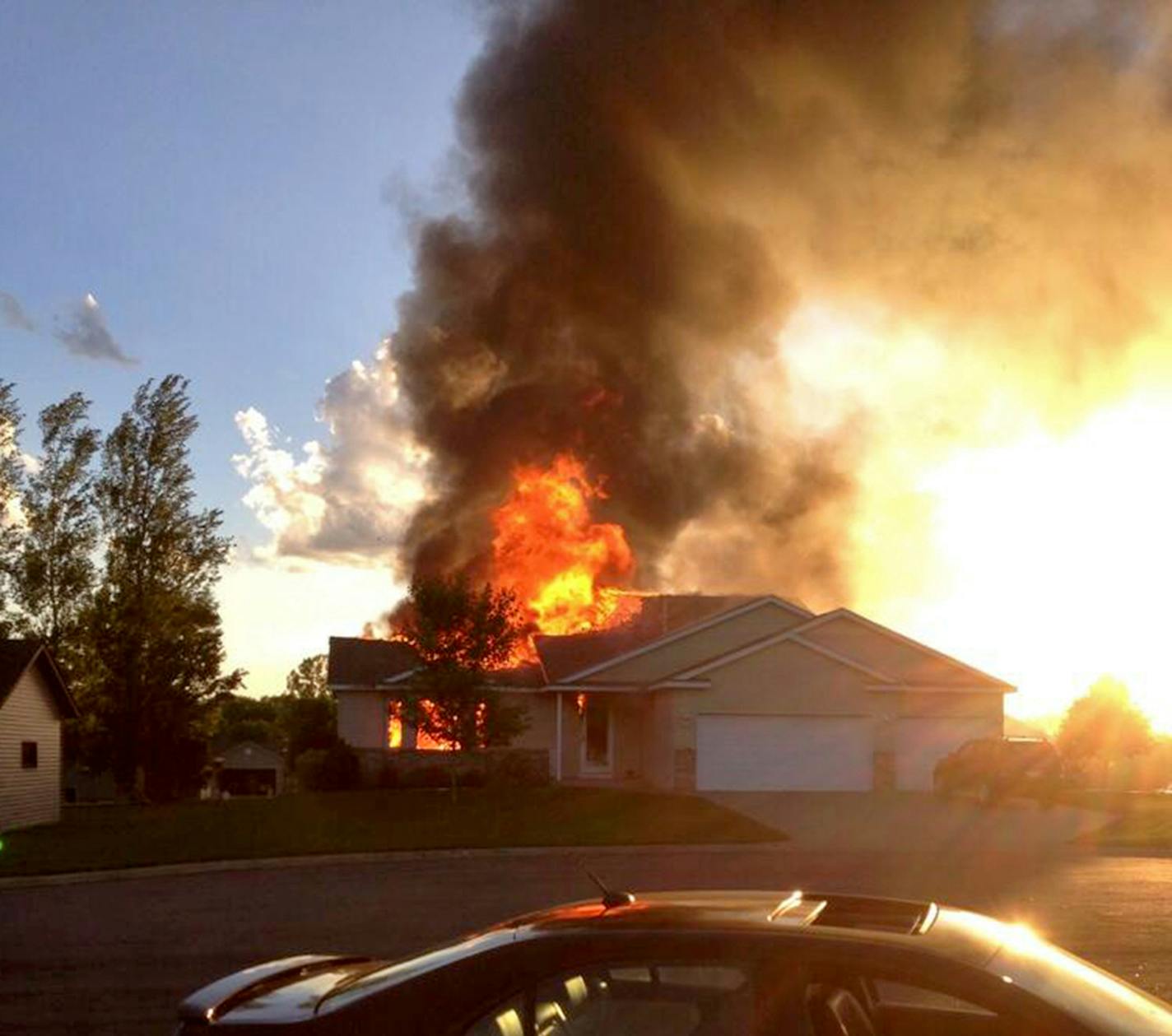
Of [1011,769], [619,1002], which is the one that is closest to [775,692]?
[1011,769]

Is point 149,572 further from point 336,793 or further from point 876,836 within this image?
point 876,836

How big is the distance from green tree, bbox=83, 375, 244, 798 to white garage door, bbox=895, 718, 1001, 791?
1979cm

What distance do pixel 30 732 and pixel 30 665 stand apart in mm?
1521

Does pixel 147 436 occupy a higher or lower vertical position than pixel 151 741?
higher

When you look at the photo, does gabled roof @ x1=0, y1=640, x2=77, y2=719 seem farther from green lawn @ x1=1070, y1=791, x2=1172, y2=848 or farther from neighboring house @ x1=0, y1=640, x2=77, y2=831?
green lawn @ x1=1070, y1=791, x2=1172, y2=848

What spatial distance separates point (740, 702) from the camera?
3338cm

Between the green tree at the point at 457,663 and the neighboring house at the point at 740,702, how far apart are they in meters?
1.03

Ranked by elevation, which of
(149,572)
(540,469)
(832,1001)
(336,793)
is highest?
(540,469)

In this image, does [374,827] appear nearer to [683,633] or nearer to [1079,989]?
[683,633]

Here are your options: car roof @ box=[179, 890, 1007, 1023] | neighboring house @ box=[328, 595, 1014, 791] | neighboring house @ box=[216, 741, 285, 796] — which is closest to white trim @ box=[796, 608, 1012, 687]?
neighboring house @ box=[328, 595, 1014, 791]

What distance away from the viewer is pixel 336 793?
33.2 meters

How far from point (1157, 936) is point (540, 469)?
3290 cm

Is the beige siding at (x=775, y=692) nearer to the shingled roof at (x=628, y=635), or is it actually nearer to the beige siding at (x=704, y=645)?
the beige siding at (x=704, y=645)

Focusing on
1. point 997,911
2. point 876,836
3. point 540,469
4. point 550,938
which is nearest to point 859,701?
point 876,836
